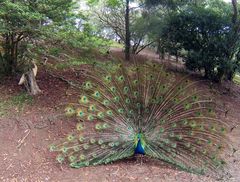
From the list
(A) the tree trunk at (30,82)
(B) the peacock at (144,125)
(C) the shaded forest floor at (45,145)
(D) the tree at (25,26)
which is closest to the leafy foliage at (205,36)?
(C) the shaded forest floor at (45,145)

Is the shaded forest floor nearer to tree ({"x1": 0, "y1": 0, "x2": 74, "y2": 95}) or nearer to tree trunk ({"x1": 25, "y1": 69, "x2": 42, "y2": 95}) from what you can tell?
tree trunk ({"x1": 25, "y1": 69, "x2": 42, "y2": 95})

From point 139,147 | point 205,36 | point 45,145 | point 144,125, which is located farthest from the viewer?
point 205,36

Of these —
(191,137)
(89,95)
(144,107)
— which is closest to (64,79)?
(89,95)

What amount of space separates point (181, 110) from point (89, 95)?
1.91 m

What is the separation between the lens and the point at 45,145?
5.83 metres

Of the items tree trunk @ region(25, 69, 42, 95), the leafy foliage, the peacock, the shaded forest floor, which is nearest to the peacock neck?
the peacock

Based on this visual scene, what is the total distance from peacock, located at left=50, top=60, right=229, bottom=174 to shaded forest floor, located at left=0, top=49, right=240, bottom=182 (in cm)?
23

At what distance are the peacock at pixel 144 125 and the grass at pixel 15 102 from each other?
169cm

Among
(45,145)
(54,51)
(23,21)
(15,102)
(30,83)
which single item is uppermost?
(23,21)

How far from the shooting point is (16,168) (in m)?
5.13

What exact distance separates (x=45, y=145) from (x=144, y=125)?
2077 millimetres

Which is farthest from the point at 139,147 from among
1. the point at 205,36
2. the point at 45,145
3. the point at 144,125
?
the point at 205,36

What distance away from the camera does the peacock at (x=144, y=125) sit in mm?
5238

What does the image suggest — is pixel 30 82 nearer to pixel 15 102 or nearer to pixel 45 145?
pixel 15 102
